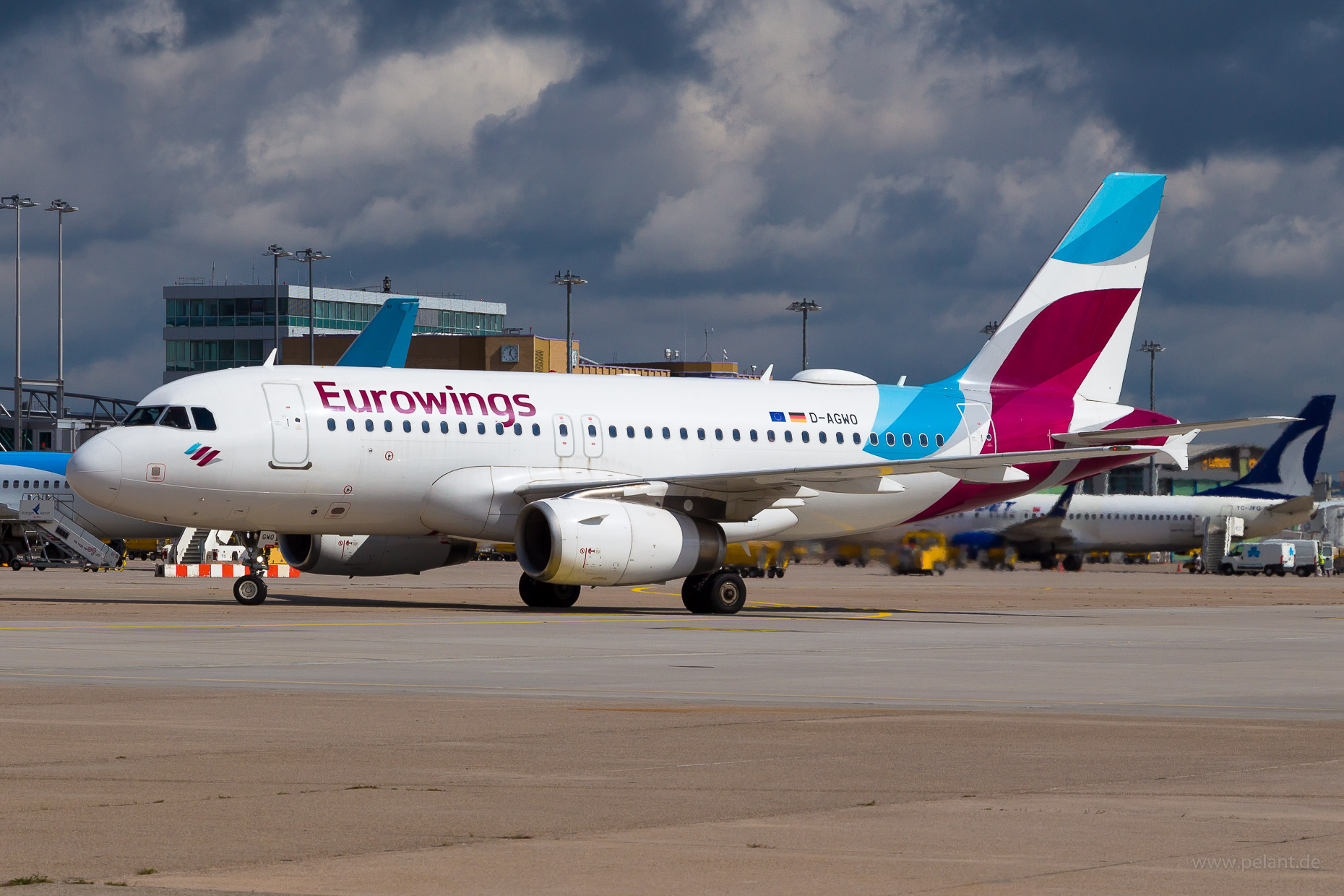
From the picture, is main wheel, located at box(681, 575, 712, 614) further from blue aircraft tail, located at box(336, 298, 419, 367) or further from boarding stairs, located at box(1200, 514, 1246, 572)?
boarding stairs, located at box(1200, 514, 1246, 572)

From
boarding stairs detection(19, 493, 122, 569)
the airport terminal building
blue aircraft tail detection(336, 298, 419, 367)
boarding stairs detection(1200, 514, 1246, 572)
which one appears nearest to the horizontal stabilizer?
blue aircraft tail detection(336, 298, 419, 367)

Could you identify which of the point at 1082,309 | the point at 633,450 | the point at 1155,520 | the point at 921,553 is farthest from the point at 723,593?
the point at 1155,520

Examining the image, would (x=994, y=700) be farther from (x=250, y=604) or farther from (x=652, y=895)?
(x=250, y=604)

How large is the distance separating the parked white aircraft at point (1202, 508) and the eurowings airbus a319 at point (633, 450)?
4785cm

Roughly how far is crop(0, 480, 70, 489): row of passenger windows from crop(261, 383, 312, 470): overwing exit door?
4429 cm

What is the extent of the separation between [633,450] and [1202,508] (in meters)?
64.7

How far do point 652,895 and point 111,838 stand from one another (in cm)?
288

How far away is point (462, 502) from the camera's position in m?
32.7

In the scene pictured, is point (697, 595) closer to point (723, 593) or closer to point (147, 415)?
point (723, 593)

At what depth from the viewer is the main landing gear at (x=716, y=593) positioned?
108 ft

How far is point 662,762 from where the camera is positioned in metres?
11.2

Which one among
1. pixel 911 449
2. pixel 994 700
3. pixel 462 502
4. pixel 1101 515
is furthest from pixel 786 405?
pixel 1101 515

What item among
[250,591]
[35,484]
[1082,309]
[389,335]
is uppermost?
[389,335]

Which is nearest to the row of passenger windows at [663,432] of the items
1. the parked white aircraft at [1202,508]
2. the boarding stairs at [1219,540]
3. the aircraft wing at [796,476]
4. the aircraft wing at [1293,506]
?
the aircraft wing at [796,476]
